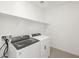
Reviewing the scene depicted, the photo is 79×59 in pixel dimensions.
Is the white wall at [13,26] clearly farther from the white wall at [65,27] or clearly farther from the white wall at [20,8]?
the white wall at [65,27]

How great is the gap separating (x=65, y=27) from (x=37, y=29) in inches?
51.1

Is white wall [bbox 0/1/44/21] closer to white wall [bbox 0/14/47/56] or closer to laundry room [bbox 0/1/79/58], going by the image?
laundry room [bbox 0/1/79/58]

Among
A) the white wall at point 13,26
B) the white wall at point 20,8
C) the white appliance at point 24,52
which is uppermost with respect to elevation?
the white wall at point 20,8

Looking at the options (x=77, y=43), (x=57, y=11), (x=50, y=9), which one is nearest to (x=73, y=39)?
(x=77, y=43)

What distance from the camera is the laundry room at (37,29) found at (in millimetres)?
1368

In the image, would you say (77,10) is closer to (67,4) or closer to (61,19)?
(67,4)

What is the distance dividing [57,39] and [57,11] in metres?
1.41

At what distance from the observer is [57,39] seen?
3021mm

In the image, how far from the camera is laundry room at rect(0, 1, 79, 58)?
1.37 meters

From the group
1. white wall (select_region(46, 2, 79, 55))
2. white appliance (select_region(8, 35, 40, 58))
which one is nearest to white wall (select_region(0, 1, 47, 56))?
white appliance (select_region(8, 35, 40, 58))

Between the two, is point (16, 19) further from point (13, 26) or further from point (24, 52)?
point (24, 52)

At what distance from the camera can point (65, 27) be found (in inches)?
108

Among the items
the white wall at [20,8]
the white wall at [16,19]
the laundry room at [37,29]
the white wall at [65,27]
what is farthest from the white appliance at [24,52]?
the white wall at [65,27]

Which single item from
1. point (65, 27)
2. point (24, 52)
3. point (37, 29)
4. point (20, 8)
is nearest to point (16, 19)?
point (20, 8)
